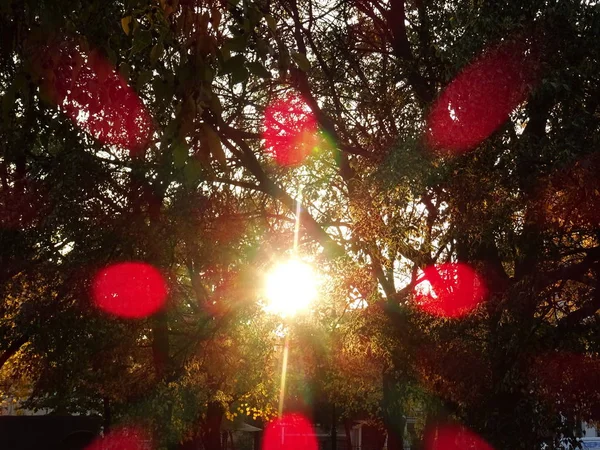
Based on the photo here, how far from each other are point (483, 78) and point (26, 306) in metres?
9.62

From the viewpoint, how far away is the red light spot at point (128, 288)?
14023 millimetres

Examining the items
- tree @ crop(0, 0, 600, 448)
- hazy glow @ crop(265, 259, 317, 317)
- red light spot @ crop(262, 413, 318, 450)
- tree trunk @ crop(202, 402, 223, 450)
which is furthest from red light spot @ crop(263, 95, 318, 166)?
red light spot @ crop(262, 413, 318, 450)

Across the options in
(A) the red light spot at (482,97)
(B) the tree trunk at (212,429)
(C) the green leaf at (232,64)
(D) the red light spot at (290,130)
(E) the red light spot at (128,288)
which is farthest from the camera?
(B) the tree trunk at (212,429)

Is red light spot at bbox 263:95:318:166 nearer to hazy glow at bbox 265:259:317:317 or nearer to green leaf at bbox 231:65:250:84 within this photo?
hazy glow at bbox 265:259:317:317

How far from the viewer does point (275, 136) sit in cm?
1590

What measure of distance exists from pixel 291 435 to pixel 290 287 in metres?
53.0

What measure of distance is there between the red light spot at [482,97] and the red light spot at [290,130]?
163 inches

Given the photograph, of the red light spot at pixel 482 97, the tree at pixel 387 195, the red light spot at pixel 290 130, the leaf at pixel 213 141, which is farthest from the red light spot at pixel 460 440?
the leaf at pixel 213 141

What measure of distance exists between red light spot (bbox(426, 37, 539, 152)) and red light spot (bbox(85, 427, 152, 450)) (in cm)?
1075

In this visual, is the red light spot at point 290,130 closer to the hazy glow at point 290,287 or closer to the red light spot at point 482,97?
the hazy glow at point 290,287

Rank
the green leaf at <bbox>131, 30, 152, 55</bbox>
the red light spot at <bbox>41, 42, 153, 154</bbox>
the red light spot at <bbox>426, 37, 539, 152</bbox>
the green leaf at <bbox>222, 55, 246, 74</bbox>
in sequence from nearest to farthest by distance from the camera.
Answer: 1. the green leaf at <bbox>222, 55, 246, 74</bbox>
2. the green leaf at <bbox>131, 30, 152, 55</bbox>
3. the red light spot at <bbox>41, 42, 153, 154</bbox>
4. the red light spot at <bbox>426, 37, 539, 152</bbox>

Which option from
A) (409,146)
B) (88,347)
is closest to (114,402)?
(88,347)

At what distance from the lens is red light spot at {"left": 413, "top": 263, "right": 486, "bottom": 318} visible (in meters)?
13.4

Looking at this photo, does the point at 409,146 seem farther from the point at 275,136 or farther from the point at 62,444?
the point at 62,444
